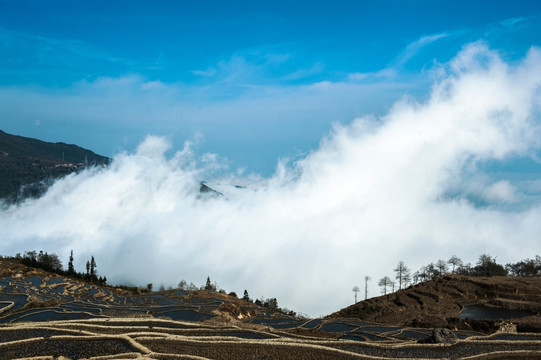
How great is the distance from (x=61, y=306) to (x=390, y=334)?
202 ft

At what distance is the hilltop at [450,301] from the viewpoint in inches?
3265

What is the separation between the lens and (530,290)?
96.4 metres

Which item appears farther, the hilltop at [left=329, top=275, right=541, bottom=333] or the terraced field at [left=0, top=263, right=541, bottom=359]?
the hilltop at [left=329, top=275, right=541, bottom=333]

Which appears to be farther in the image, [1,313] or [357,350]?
[1,313]

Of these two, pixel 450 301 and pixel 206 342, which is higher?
pixel 450 301

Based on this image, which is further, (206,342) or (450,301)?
(450,301)

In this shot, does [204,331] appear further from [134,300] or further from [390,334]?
[134,300]

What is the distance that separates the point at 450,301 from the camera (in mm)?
96250

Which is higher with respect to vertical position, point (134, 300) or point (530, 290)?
point (530, 290)

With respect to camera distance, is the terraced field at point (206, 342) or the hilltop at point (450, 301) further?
the hilltop at point (450, 301)

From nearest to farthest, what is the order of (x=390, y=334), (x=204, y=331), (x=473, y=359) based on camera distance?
(x=473, y=359) < (x=204, y=331) < (x=390, y=334)

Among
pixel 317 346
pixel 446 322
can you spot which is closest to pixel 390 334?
pixel 446 322

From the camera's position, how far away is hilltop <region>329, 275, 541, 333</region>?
3265 inches

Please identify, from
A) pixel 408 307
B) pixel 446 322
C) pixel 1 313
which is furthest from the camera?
pixel 408 307
